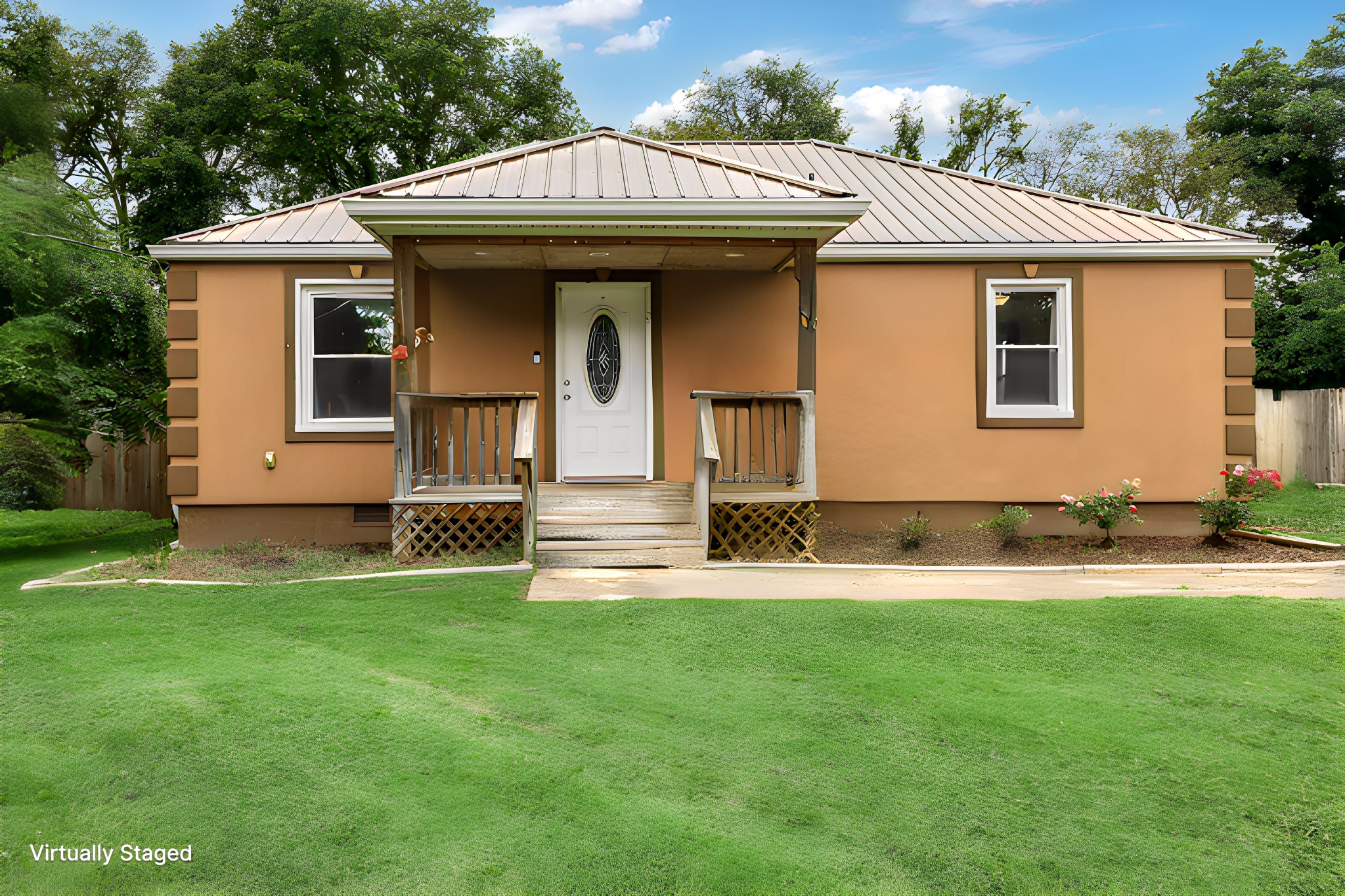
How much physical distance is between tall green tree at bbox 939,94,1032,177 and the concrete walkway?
2048cm

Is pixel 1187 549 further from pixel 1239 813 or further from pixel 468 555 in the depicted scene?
pixel 468 555

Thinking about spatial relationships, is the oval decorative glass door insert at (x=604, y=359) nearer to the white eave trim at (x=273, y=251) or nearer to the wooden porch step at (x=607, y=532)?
the wooden porch step at (x=607, y=532)

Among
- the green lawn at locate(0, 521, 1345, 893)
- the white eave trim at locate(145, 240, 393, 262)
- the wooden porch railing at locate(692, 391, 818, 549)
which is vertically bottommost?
the green lawn at locate(0, 521, 1345, 893)

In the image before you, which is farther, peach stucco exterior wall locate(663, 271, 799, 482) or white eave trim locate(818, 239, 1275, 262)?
peach stucco exterior wall locate(663, 271, 799, 482)

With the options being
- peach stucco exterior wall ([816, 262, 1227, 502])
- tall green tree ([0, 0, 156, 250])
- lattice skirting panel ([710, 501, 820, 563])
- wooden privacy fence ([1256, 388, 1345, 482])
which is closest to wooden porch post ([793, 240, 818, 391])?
lattice skirting panel ([710, 501, 820, 563])

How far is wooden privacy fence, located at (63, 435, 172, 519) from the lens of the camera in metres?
12.6

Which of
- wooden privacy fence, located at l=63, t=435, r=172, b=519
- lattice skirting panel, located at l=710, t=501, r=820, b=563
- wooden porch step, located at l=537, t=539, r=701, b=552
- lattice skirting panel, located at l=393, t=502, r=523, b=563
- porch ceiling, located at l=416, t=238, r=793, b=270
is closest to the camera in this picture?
wooden porch step, located at l=537, t=539, r=701, b=552

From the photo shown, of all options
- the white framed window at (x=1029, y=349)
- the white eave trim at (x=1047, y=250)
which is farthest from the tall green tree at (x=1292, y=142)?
the white framed window at (x=1029, y=349)

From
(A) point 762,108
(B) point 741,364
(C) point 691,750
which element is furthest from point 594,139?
(A) point 762,108

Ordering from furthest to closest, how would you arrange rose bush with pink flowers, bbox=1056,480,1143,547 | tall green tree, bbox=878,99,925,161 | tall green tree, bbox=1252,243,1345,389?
tall green tree, bbox=878,99,925,161 → tall green tree, bbox=1252,243,1345,389 → rose bush with pink flowers, bbox=1056,480,1143,547

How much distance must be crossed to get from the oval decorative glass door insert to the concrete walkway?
2901 millimetres

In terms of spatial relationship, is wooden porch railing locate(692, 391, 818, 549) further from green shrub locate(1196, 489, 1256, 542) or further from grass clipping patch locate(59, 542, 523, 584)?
green shrub locate(1196, 489, 1256, 542)

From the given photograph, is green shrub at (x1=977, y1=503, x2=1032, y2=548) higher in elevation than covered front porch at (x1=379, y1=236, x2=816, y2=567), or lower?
lower

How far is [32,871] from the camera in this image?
251cm
